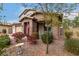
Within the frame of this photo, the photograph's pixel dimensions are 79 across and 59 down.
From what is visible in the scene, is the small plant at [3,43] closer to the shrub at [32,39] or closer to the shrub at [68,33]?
the shrub at [32,39]

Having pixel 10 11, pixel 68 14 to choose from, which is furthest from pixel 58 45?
pixel 10 11

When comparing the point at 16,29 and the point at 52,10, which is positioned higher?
the point at 52,10

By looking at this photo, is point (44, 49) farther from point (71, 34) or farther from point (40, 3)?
point (40, 3)

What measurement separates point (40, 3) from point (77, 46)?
480mm

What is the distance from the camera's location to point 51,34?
1768 mm

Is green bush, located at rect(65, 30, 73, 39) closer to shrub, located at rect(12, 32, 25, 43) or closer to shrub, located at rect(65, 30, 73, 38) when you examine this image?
shrub, located at rect(65, 30, 73, 38)

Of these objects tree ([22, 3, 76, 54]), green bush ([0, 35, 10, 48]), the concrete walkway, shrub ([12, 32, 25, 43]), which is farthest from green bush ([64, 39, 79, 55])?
green bush ([0, 35, 10, 48])

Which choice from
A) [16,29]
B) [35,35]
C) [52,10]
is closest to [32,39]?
[35,35]

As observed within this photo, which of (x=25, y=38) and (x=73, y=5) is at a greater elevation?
(x=73, y=5)

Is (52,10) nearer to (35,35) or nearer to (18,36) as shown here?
(35,35)

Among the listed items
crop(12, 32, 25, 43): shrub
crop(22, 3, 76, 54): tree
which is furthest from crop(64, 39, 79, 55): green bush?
crop(12, 32, 25, 43): shrub

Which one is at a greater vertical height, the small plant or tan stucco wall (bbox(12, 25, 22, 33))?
tan stucco wall (bbox(12, 25, 22, 33))

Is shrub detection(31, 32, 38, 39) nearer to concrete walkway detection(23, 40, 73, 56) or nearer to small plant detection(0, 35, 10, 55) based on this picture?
concrete walkway detection(23, 40, 73, 56)

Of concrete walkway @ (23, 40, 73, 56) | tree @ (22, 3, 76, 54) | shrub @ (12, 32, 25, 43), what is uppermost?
tree @ (22, 3, 76, 54)
